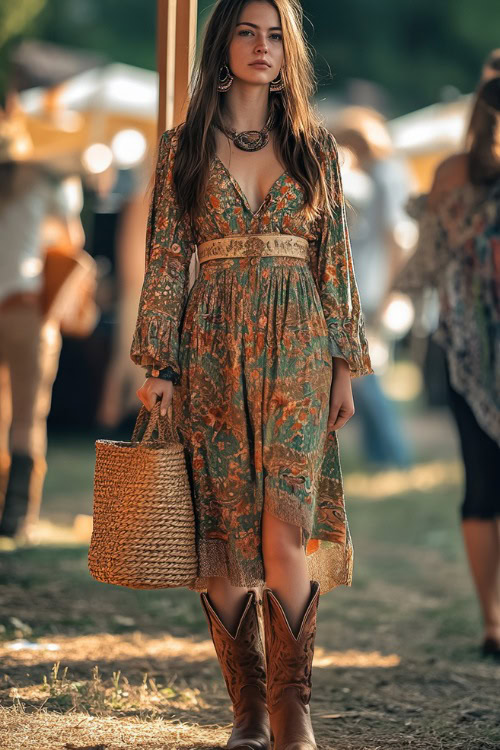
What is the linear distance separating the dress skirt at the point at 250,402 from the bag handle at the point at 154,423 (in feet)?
0.16

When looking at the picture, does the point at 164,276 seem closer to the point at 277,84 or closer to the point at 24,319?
the point at 277,84

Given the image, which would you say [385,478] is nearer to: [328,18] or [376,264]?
[376,264]

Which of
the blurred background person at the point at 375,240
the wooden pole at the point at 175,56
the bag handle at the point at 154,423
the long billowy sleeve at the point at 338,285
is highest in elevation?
the blurred background person at the point at 375,240

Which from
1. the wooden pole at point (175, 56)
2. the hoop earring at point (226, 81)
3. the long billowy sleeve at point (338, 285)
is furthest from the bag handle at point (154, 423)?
the wooden pole at point (175, 56)

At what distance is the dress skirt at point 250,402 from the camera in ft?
10.2

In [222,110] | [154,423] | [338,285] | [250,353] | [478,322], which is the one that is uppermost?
[222,110]

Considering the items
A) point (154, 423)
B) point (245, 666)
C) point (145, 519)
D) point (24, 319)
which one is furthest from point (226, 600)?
point (24, 319)

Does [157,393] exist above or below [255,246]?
below

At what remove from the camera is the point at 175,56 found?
13.0 ft

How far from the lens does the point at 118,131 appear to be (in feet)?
35.4

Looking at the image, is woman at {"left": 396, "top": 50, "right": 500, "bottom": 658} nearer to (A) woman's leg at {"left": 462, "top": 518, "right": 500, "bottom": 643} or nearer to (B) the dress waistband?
(A) woman's leg at {"left": 462, "top": 518, "right": 500, "bottom": 643}

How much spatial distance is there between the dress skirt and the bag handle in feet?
0.16

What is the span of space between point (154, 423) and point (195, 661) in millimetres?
1379

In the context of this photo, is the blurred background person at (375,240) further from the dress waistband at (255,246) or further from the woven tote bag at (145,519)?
the woven tote bag at (145,519)
